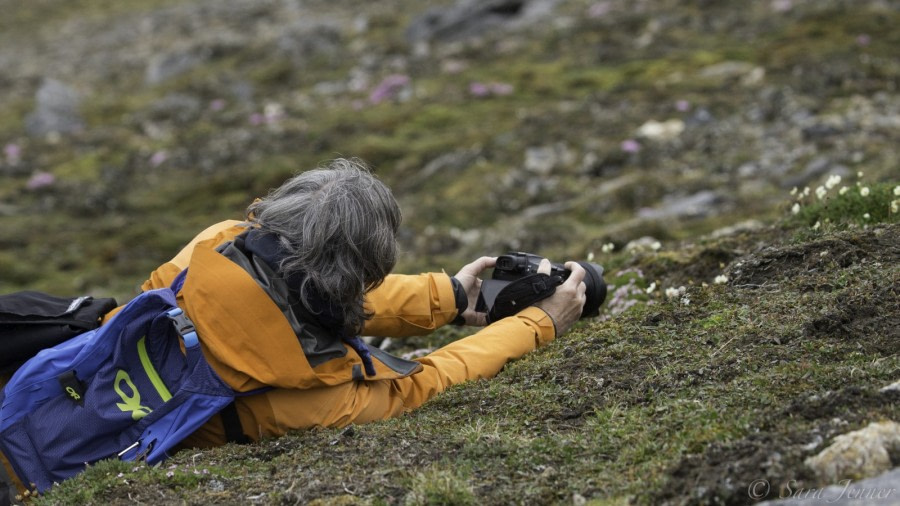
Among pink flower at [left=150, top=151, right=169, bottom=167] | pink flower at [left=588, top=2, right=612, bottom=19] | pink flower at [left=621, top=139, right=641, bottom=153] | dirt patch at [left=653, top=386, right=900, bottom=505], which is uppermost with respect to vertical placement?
dirt patch at [left=653, top=386, right=900, bottom=505]

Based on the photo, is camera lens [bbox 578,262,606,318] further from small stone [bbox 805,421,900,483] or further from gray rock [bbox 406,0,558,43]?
gray rock [bbox 406,0,558,43]

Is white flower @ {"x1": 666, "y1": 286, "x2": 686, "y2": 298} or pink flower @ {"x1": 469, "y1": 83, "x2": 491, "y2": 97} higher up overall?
white flower @ {"x1": 666, "y1": 286, "x2": 686, "y2": 298}

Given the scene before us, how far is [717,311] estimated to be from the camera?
6.40 m

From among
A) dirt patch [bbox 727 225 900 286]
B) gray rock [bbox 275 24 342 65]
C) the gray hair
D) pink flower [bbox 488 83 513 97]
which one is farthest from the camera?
gray rock [bbox 275 24 342 65]

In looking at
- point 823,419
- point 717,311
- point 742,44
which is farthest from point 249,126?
point 823,419

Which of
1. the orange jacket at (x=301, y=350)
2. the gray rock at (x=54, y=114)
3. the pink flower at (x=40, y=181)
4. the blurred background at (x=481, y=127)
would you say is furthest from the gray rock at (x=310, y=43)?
the orange jacket at (x=301, y=350)

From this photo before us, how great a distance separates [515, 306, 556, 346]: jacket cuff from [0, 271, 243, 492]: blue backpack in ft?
7.65

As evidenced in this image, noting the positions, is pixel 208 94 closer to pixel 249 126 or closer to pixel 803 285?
pixel 249 126

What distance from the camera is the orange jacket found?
5.20m

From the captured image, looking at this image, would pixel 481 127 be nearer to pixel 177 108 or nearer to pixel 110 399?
pixel 177 108

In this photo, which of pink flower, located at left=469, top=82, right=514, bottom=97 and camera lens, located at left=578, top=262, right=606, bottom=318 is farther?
pink flower, located at left=469, top=82, right=514, bottom=97

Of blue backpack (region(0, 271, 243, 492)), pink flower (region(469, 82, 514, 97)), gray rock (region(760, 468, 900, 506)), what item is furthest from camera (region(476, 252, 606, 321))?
pink flower (region(469, 82, 514, 97))

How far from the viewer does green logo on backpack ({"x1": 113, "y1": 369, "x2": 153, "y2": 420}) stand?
5.41 metres

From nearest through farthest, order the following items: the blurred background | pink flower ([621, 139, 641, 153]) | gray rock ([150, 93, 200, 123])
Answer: the blurred background < pink flower ([621, 139, 641, 153]) < gray rock ([150, 93, 200, 123])
